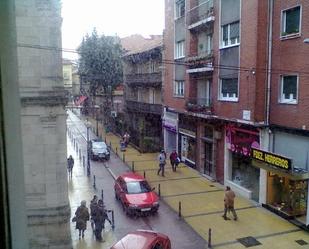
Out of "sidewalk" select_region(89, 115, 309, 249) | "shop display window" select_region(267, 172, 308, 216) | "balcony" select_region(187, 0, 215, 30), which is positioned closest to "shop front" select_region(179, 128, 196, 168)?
"sidewalk" select_region(89, 115, 309, 249)

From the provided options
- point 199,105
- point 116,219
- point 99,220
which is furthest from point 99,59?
point 199,105

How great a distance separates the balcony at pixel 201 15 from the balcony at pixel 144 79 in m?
3.79

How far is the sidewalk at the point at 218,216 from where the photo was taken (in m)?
7.05

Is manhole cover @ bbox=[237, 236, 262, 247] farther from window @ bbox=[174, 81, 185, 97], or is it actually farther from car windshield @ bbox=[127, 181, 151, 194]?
window @ bbox=[174, 81, 185, 97]

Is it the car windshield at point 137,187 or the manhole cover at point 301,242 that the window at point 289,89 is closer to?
the manhole cover at point 301,242

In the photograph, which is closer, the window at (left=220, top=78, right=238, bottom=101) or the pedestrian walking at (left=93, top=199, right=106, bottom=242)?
the pedestrian walking at (left=93, top=199, right=106, bottom=242)

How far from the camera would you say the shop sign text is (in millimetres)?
7785

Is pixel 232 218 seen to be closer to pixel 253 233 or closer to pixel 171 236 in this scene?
pixel 253 233

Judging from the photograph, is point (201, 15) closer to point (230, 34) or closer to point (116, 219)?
point (230, 34)

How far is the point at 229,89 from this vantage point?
34.7 feet

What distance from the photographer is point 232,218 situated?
8.30 metres

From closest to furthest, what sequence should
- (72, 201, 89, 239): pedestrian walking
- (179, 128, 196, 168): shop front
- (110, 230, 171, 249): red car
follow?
(110, 230, 171, 249): red car, (72, 201, 89, 239): pedestrian walking, (179, 128, 196, 168): shop front

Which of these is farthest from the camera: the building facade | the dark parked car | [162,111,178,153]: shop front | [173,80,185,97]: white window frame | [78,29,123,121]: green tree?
[162,111,178,153]: shop front

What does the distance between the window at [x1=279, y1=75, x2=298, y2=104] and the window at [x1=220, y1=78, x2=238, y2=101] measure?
1.70 metres
